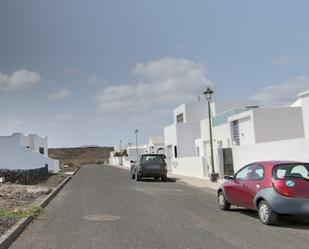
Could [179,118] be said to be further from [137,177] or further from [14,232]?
[14,232]

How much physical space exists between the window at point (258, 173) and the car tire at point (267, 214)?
0.76 m

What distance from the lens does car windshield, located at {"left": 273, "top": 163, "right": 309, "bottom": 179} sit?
38.4 feet

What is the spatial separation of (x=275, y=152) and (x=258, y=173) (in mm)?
8924

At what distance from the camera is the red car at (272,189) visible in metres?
11.0

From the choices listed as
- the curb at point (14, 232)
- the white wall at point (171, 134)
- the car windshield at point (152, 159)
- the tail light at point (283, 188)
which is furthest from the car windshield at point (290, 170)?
the white wall at point (171, 134)

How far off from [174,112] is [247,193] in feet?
164

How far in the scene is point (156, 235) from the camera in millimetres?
9969

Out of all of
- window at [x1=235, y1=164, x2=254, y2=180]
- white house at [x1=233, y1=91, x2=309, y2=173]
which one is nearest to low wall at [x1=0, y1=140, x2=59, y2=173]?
white house at [x1=233, y1=91, x2=309, y2=173]

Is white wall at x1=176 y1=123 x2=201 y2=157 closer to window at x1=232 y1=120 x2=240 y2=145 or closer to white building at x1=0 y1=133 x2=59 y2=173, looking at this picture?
white building at x1=0 y1=133 x2=59 y2=173

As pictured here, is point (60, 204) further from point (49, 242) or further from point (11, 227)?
point (49, 242)

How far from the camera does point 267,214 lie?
11.3 meters

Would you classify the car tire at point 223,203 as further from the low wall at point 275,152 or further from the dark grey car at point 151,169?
the dark grey car at point 151,169

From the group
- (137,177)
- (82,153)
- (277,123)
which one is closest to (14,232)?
(137,177)

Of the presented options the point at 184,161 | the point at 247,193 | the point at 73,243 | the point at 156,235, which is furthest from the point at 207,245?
the point at 184,161
